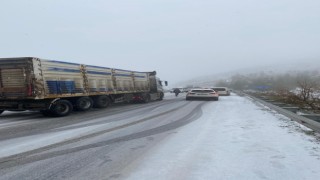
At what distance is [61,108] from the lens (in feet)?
62.1

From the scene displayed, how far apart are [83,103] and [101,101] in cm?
264

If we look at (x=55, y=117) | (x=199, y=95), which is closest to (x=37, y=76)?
(x=55, y=117)

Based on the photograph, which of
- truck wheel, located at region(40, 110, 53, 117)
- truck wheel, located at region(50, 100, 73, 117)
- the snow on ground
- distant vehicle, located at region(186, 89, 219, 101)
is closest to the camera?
the snow on ground

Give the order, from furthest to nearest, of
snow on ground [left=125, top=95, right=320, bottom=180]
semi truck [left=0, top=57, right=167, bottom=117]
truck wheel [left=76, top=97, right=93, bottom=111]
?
1. truck wheel [left=76, top=97, right=93, bottom=111]
2. semi truck [left=0, top=57, right=167, bottom=117]
3. snow on ground [left=125, top=95, right=320, bottom=180]

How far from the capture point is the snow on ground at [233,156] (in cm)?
592

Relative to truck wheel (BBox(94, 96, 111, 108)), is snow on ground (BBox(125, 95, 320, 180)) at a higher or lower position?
lower

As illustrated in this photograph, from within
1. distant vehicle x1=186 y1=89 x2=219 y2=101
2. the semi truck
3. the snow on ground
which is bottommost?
the snow on ground

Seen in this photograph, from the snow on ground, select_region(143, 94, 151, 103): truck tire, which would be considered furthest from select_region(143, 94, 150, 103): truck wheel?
the snow on ground

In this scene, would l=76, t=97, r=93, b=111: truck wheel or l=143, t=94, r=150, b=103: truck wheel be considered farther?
l=143, t=94, r=150, b=103: truck wheel

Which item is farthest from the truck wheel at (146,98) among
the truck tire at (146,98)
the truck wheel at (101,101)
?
the truck wheel at (101,101)

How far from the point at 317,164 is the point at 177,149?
9.75 feet

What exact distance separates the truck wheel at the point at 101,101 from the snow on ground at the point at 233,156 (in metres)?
13.4

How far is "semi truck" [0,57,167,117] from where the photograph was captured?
17.4 m

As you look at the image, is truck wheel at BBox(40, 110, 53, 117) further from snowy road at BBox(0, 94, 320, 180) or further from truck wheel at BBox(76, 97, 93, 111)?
snowy road at BBox(0, 94, 320, 180)
